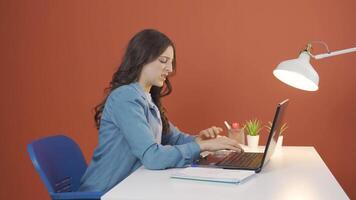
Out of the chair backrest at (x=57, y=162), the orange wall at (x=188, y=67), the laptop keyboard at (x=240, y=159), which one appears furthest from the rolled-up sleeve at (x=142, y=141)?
the orange wall at (x=188, y=67)

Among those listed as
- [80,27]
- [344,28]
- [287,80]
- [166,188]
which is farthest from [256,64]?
[166,188]

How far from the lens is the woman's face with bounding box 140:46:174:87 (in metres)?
1.97

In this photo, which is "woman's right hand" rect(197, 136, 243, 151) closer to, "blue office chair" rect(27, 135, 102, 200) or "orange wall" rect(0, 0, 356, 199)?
"blue office chair" rect(27, 135, 102, 200)

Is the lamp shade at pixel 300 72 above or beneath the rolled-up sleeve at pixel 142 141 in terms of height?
above

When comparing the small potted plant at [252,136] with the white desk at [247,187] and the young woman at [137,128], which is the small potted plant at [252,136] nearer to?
the young woman at [137,128]

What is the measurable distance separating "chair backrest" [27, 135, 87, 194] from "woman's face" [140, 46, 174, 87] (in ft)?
1.43

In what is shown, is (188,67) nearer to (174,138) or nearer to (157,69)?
(174,138)

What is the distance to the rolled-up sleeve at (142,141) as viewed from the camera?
5.49ft

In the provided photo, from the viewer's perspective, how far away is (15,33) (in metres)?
2.90

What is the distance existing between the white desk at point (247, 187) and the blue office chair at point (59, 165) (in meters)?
0.21

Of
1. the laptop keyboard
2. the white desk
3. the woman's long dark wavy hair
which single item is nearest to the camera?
the white desk

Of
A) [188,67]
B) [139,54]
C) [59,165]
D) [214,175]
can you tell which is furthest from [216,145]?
[188,67]

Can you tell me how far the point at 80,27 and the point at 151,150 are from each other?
53.8 inches

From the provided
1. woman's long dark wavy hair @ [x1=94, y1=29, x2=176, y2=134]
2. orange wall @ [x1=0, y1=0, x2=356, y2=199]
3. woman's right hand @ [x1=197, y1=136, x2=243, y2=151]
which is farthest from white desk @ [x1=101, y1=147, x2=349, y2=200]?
orange wall @ [x1=0, y1=0, x2=356, y2=199]
